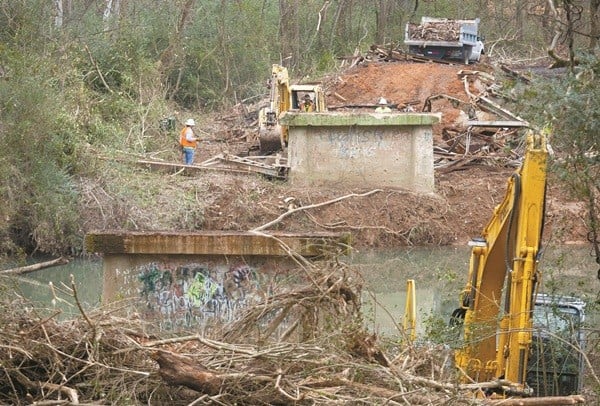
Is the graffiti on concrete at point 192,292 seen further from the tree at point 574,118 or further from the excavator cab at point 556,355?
the tree at point 574,118

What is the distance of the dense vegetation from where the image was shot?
11734 millimetres

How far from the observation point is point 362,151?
27.5m

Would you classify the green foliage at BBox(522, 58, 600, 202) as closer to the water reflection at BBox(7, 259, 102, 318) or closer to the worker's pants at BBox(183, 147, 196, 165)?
the water reflection at BBox(7, 259, 102, 318)

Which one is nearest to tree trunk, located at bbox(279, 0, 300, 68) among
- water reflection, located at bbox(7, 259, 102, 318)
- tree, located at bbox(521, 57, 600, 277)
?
water reflection, located at bbox(7, 259, 102, 318)

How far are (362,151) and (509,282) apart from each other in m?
17.3

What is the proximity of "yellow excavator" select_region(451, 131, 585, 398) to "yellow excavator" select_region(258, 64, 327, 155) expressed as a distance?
723 inches

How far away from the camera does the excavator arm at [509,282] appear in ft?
32.8

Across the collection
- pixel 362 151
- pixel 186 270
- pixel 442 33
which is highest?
pixel 442 33

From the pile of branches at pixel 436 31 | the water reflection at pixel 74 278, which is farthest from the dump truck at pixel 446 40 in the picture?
the water reflection at pixel 74 278

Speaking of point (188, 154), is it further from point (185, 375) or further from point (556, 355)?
point (185, 375)

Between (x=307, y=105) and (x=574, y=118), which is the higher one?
(x=574, y=118)

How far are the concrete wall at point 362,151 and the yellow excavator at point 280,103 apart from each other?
2402 millimetres

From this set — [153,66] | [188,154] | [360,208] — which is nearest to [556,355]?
[360,208]

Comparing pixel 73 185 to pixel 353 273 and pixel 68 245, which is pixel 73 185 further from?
pixel 353 273
